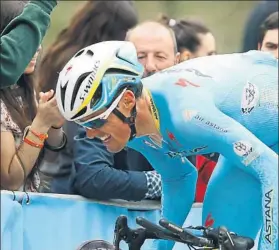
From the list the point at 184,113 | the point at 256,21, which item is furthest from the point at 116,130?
the point at 256,21

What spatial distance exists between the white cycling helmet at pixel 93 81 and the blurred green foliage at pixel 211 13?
7551 millimetres

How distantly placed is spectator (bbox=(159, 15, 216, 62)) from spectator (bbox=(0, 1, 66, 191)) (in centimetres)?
193

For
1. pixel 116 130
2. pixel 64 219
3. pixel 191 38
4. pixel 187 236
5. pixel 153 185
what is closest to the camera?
pixel 187 236

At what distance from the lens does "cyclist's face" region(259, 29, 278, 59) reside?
23.7 ft

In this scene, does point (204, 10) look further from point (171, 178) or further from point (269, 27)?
point (171, 178)

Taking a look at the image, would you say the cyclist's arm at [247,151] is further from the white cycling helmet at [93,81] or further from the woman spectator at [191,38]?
the woman spectator at [191,38]

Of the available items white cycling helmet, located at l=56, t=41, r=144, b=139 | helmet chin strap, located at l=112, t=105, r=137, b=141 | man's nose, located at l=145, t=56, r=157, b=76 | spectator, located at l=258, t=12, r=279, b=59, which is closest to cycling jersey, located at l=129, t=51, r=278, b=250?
helmet chin strap, located at l=112, t=105, r=137, b=141

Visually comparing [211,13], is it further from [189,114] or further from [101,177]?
[189,114]

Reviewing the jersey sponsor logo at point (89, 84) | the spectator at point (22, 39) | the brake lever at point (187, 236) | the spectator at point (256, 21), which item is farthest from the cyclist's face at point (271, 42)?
the spectator at point (22, 39)

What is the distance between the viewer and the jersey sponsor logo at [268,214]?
461cm

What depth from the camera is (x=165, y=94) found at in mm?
4930

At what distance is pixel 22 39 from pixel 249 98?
162 centimetres

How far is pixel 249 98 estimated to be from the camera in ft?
16.8

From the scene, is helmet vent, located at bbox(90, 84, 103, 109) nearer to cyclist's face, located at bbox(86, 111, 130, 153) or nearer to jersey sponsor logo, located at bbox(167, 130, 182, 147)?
cyclist's face, located at bbox(86, 111, 130, 153)
